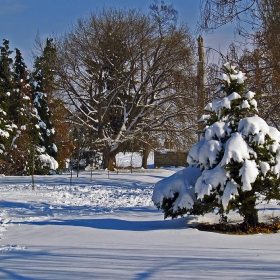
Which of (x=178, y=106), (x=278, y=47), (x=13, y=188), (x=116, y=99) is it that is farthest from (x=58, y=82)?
(x=278, y=47)

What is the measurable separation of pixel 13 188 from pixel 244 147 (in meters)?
12.1

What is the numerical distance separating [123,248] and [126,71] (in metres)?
21.6

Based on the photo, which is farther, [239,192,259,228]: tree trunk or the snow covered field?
[239,192,259,228]: tree trunk

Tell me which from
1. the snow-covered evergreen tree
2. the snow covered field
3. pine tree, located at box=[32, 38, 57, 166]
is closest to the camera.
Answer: the snow covered field

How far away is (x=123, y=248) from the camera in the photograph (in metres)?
6.54

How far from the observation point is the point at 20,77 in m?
27.5

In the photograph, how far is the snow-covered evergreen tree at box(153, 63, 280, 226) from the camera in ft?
24.5

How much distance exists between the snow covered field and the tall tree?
48.2 ft

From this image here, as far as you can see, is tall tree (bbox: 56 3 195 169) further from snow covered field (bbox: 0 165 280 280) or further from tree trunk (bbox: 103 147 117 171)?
snow covered field (bbox: 0 165 280 280)

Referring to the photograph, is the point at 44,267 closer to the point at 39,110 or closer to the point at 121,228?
the point at 121,228

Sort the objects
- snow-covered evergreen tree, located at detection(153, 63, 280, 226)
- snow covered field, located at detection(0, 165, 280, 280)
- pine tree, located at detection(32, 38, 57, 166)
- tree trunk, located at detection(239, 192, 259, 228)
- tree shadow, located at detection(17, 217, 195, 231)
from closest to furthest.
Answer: snow covered field, located at detection(0, 165, 280, 280), snow-covered evergreen tree, located at detection(153, 63, 280, 226), tree trunk, located at detection(239, 192, 259, 228), tree shadow, located at detection(17, 217, 195, 231), pine tree, located at detection(32, 38, 57, 166)

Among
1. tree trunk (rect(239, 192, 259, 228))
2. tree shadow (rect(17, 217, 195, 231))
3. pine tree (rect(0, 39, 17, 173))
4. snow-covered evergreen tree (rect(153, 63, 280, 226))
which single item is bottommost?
tree shadow (rect(17, 217, 195, 231))

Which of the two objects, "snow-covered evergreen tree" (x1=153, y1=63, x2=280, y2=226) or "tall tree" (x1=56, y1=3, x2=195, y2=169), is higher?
"tall tree" (x1=56, y1=3, x2=195, y2=169)

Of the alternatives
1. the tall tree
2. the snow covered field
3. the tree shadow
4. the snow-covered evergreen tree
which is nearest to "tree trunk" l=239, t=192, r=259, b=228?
the snow-covered evergreen tree
